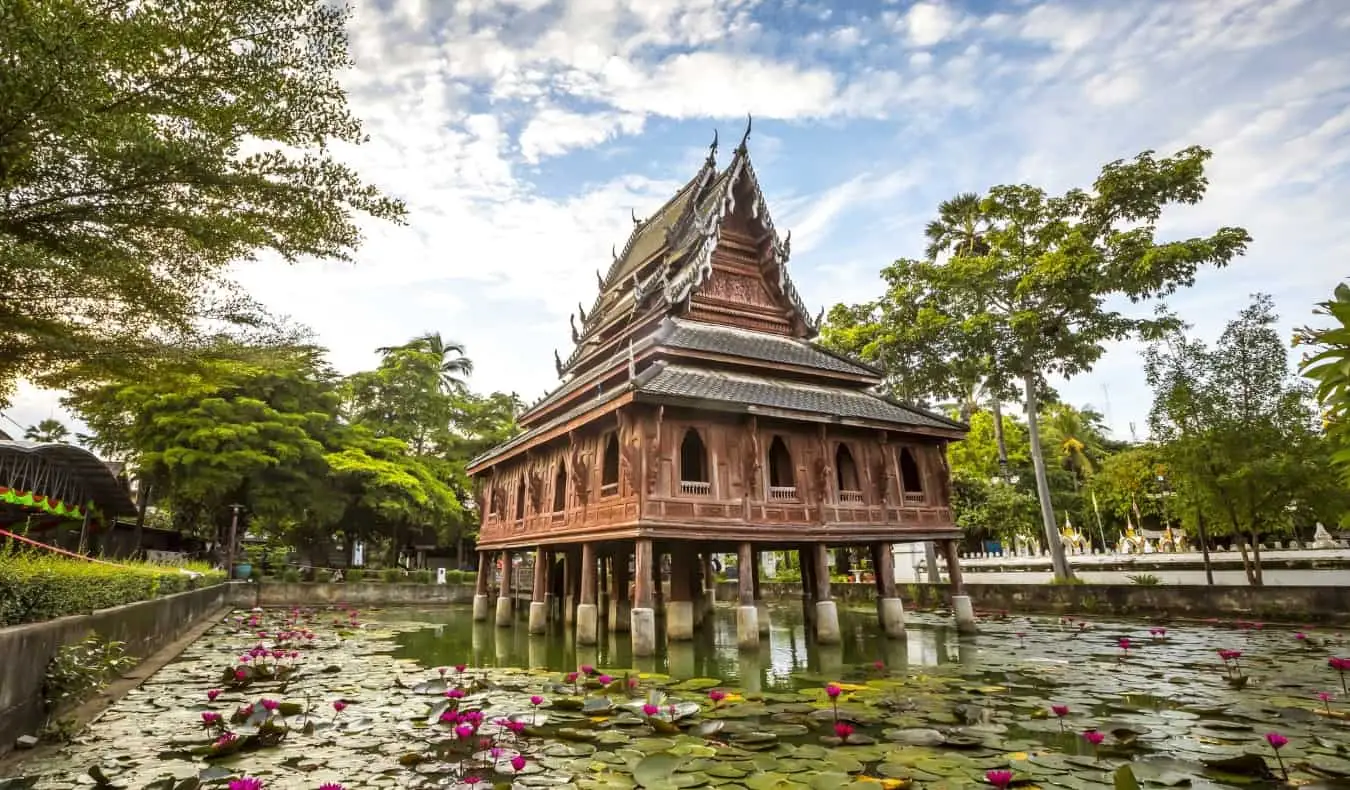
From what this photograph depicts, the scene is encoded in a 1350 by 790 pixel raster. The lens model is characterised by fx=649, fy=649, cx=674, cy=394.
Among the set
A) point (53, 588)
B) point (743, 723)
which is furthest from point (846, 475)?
point (53, 588)

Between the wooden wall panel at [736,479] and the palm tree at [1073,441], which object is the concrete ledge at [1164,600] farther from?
the palm tree at [1073,441]

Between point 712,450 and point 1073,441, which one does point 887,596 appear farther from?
point 1073,441

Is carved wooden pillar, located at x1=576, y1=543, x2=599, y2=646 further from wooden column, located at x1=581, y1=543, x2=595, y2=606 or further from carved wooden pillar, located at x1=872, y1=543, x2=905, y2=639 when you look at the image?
carved wooden pillar, located at x1=872, y1=543, x2=905, y2=639

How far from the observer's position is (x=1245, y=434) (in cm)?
1616

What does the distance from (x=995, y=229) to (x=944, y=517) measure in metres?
13.6

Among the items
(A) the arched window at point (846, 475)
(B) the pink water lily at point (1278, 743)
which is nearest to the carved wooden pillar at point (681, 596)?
(A) the arched window at point (846, 475)

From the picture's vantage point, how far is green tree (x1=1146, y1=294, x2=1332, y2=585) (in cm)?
1545

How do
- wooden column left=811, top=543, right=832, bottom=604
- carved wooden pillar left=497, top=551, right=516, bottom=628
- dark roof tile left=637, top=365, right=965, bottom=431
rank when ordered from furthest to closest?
carved wooden pillar left=497, top=551, right=516, bottom=628
wooden column left=811, top=543, right=832, bottom=604
dark roof tile left=637, top=365, right=965, bottom=431

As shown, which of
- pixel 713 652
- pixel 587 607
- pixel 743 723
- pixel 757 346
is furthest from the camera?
pixel 757 346

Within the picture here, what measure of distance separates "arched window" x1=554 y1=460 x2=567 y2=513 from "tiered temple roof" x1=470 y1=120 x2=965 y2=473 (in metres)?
1.08

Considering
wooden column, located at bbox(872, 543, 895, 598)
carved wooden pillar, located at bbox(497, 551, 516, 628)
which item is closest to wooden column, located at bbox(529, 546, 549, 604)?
carved wooden pillar, located at bbox(497, 551, 516, 628)

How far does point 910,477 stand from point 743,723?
1205 cm

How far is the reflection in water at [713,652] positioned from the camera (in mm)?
10508

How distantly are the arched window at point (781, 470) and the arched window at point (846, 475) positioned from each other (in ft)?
3.69
